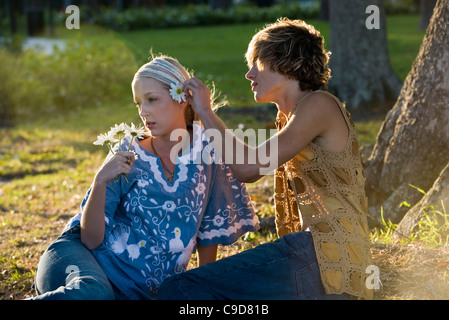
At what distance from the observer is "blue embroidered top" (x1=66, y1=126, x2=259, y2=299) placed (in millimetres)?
3242

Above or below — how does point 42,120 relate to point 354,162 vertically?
below

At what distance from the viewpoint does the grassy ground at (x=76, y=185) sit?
358 centimetres

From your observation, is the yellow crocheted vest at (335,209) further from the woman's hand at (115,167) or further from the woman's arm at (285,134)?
the woman's hand at (115,167)

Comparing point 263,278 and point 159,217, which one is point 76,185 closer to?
point 159,217

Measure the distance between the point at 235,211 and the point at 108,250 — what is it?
0.73 meters

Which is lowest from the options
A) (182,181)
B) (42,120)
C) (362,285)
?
(42,120)

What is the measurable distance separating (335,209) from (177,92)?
3.25 feet

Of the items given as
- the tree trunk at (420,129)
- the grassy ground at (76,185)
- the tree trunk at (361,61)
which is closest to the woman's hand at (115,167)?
the grassy ground at (76,185)

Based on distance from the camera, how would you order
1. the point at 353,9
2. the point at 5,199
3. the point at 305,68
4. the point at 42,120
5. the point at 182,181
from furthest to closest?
the point at 42,120, the point at 353,9, the point at 5,199, the point at 182,181, the point at 305,68

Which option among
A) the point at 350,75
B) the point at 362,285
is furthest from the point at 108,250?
the point at 350,75

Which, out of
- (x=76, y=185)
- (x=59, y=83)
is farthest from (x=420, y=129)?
(x=59, y=83)

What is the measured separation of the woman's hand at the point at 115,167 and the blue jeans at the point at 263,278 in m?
0.57

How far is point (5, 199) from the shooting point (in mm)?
6746

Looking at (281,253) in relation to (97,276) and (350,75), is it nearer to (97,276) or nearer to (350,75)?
(97,276)
